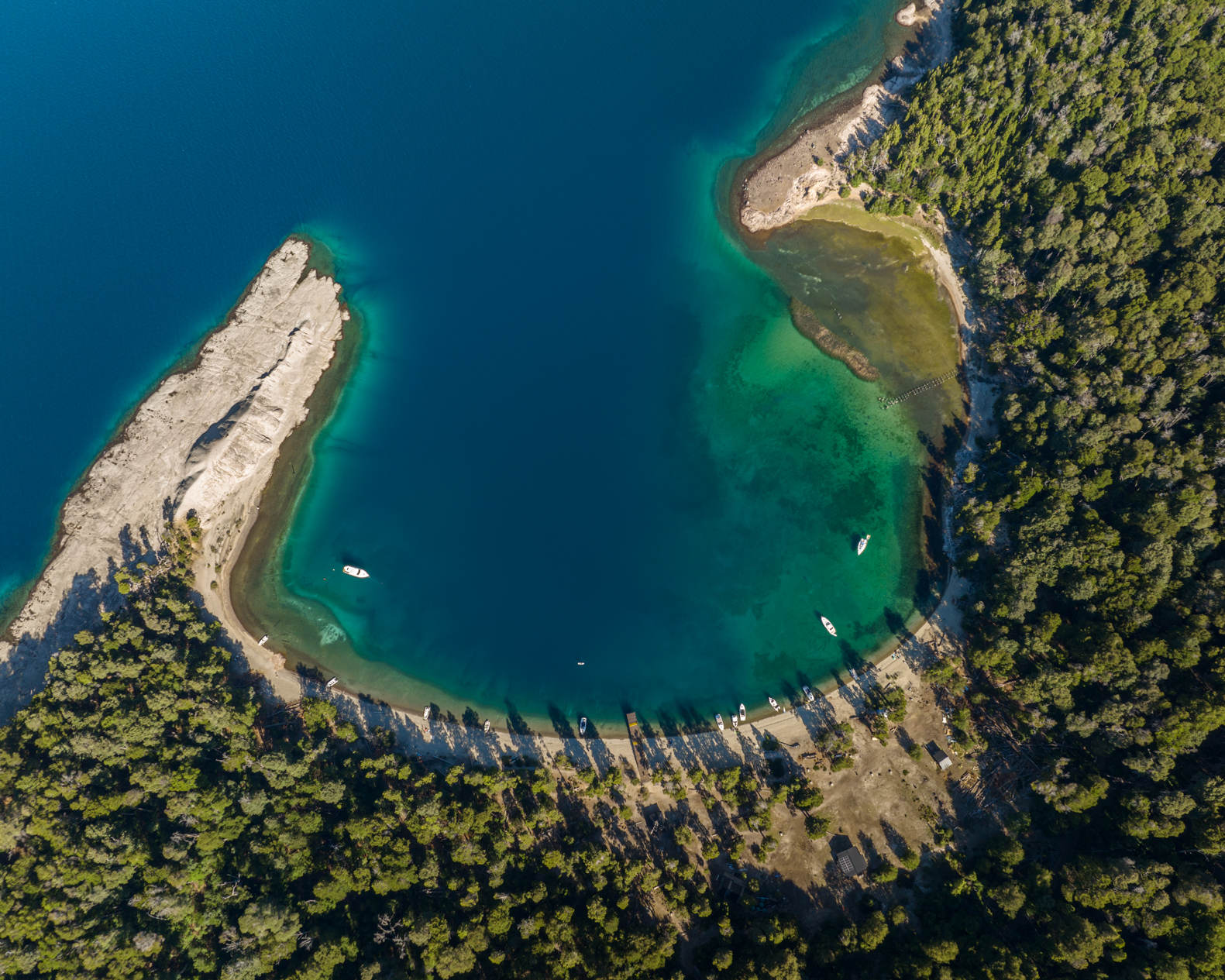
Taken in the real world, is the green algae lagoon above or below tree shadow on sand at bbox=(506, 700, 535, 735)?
above

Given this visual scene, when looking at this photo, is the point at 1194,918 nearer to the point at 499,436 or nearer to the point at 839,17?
the point at 499,436

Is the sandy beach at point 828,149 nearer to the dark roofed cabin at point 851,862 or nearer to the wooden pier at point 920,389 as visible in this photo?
the wooden pier at point 920,389

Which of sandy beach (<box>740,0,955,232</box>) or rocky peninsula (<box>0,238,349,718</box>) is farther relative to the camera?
sandy beach (<box>740,0,955,232</box>)

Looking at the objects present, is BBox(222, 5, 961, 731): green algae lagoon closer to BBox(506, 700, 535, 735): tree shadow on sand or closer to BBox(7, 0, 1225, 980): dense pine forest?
BBox(506, 700, 535, 735): tree shadow on sand

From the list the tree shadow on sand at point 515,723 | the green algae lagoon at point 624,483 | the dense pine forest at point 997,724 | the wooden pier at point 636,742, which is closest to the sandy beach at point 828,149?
the green algae lagoon at point 624,483

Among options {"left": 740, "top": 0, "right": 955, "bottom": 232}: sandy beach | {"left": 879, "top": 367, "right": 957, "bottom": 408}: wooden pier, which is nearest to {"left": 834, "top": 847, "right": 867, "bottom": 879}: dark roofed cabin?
{"left": 879, "top": 367, "right": 957, "bottom": 408}: wooden pier

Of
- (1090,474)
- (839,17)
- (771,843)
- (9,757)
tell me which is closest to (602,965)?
(771,843)

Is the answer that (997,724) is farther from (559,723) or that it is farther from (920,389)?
(559,723)

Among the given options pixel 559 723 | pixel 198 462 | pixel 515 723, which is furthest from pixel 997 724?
pixel 198 462
